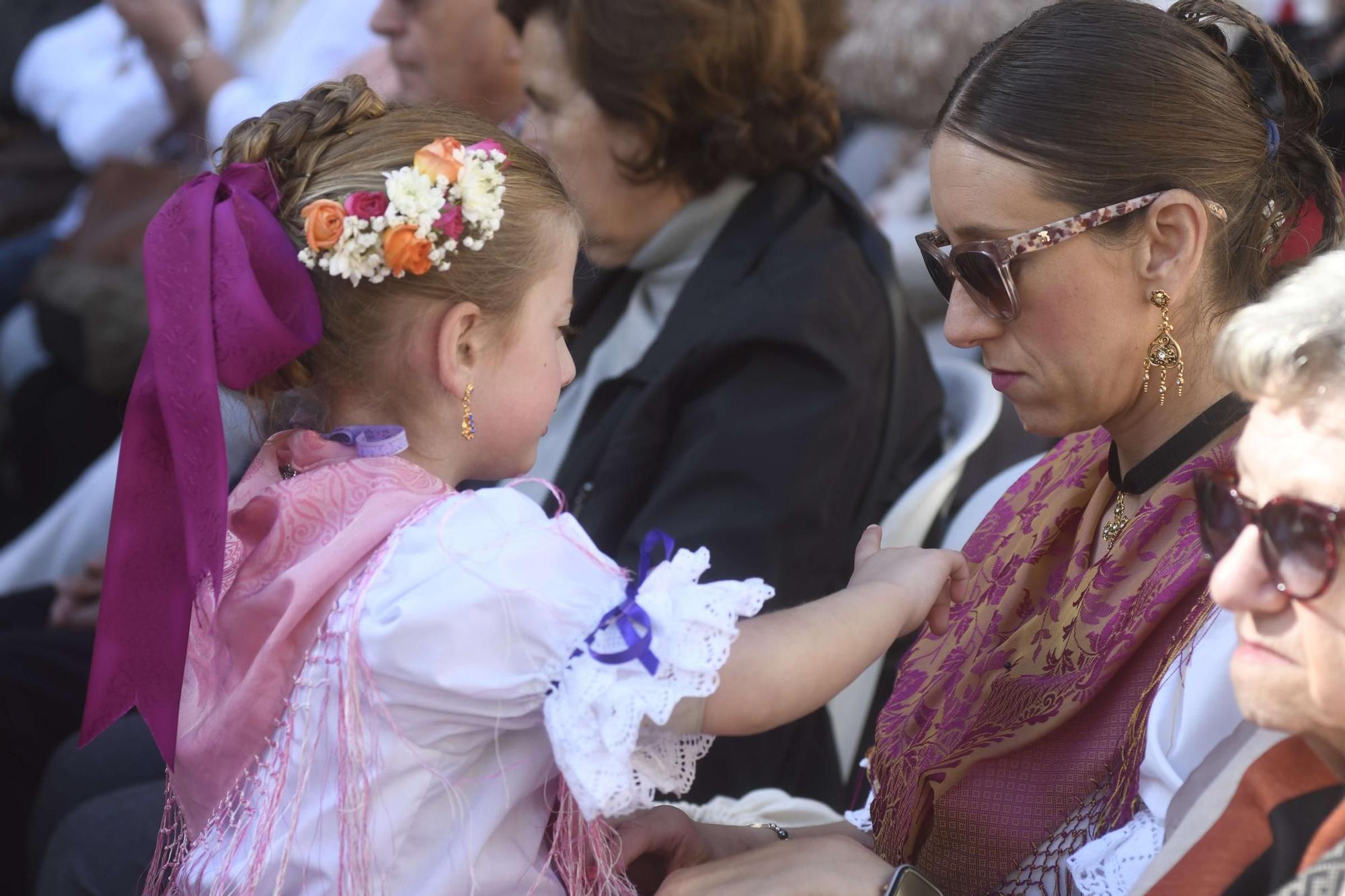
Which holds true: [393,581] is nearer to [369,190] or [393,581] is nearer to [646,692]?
[646,692]

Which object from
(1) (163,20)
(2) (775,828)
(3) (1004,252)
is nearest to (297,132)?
(3) (1004,252)

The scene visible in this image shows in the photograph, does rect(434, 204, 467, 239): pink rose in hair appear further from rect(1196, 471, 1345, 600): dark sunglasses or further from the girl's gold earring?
rect(1196, 471, 1345, 600): dark sunglasses

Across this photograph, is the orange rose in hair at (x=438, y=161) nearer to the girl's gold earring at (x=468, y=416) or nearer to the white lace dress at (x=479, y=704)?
the girl's gold earring at (x=468, y=416)

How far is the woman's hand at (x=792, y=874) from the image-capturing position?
60.5 inches

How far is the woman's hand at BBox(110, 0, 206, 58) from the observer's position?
4.15m

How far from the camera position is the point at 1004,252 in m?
1.66

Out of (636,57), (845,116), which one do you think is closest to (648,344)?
(636,57)

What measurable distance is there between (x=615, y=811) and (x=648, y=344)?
4.69 ft

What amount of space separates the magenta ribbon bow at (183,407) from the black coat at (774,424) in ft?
2.49

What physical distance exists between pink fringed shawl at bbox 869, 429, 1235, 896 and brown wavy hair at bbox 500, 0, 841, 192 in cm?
103

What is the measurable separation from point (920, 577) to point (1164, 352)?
16.8 inches

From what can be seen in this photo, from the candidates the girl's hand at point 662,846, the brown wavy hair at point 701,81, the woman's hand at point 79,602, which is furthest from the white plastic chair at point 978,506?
the woman's hand at point 79,602

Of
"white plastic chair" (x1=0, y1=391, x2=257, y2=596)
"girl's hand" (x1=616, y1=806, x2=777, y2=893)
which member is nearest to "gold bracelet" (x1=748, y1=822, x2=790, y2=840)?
"girl's hand" (x1=616, y1=806, x2=777, y2=893)

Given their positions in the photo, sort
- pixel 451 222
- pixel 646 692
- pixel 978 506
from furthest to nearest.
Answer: pixel 978 506 → pixel 451 222 → pixel 646 692
